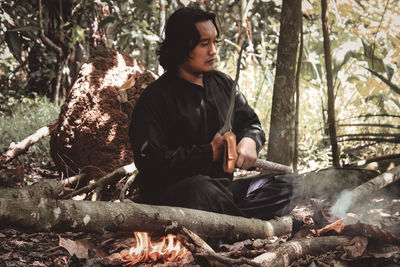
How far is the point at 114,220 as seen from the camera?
1729mm

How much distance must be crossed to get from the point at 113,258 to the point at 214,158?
2.62 feet

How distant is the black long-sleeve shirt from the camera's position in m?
2.35

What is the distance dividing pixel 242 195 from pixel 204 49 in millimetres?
1089

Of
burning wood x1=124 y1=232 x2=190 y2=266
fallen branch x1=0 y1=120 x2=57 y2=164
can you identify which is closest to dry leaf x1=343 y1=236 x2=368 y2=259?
burning wood x1=124 y1=232 x2=190 y2=266

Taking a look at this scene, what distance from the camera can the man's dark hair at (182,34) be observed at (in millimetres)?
2555

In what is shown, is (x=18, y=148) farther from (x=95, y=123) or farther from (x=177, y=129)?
(x=177, y=129)

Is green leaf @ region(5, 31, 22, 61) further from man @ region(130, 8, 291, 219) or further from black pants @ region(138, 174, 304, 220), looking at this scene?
black pants @ region(138, 174, 304, 220)

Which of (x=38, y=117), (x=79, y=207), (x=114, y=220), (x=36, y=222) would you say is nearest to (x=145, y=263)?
(x=114, y=220)

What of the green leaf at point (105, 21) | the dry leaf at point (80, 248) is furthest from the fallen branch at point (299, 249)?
the green leaf at point (105, 21)

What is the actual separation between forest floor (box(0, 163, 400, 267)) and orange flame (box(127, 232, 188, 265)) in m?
0.04

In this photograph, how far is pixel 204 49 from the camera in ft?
8.45

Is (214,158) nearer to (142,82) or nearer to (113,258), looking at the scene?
(113,258)

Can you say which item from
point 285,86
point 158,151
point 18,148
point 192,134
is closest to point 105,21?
point 18,148

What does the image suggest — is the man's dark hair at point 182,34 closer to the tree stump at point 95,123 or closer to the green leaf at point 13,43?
the green leaf at point 13,43
